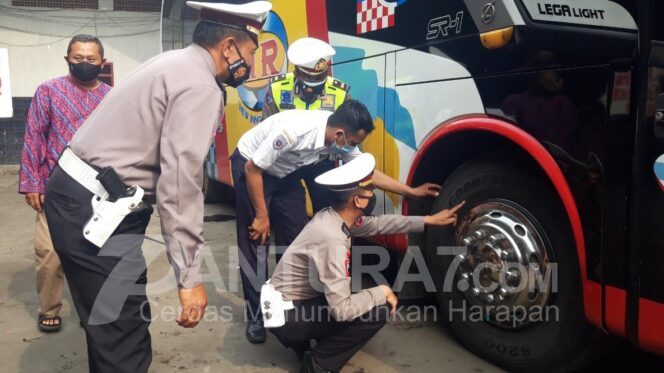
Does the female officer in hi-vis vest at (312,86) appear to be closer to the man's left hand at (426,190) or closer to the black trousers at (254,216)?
the black trousers at (254,216)

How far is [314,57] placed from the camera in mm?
3729

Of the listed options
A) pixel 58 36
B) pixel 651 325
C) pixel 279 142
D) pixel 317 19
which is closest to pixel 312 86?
pixel 317 19

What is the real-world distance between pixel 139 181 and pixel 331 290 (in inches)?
37.4

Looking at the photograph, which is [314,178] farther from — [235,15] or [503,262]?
[235,15]

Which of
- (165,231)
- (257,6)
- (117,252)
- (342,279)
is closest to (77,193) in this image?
(117,252)

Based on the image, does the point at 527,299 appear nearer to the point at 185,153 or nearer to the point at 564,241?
the point at 564,241

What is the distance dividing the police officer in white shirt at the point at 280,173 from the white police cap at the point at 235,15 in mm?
983

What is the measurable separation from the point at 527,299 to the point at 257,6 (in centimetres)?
163

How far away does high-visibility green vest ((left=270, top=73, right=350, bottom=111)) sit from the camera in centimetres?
368

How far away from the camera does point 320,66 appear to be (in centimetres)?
369

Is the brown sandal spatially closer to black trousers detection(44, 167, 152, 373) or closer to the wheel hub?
black trousers detection(44, 167, 152, 373)

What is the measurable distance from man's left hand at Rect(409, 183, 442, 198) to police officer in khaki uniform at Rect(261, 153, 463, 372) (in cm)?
44

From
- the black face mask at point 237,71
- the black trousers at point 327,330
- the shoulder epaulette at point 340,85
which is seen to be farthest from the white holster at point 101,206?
the shoulder epaulette at point 340,85

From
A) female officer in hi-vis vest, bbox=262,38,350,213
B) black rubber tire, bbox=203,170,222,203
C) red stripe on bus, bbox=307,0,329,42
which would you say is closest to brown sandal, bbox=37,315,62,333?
female officer in hi-vis vest, bbox=262,38,350,213
